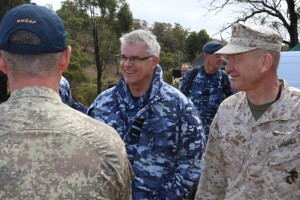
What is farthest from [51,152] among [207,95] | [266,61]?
[207,95]

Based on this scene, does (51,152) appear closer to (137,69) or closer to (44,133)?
(44,133)

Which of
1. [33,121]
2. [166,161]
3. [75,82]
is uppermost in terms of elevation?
[33,121]

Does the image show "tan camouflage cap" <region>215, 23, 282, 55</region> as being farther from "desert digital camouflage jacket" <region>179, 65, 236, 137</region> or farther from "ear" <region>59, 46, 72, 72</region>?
"desert digital camouflage jacket" <region>179, 65, 236, 137</region>

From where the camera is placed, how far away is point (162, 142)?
10.6 ft

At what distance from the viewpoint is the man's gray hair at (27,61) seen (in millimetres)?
1624

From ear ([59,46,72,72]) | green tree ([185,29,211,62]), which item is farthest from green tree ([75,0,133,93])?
ear ([59,46,72,72])

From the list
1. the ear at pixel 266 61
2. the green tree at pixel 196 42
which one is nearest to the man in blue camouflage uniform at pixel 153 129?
the ear at pixel 266 61

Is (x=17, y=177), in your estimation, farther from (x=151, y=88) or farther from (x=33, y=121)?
(x=151, y=88)

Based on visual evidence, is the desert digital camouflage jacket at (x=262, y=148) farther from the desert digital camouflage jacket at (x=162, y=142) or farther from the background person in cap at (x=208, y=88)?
the background person in cap at (x=208, y=88)

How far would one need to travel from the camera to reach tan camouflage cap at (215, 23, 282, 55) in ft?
9.36

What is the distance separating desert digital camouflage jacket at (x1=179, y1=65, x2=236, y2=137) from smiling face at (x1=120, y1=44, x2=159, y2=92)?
267 centimetres

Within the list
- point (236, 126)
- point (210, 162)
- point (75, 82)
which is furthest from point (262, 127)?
point (75, 82)

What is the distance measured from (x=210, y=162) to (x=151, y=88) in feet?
2.20

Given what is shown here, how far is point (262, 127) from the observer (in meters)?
2.77
